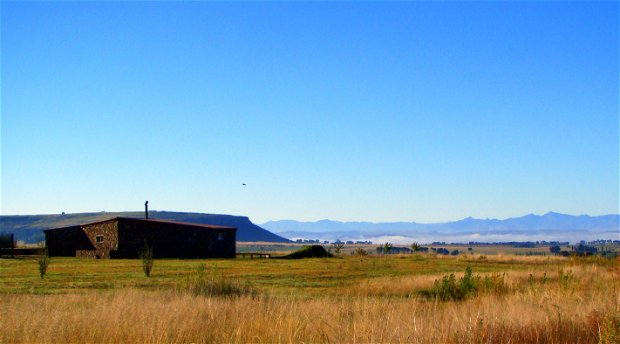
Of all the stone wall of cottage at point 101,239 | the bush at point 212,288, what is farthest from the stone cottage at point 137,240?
the bush at point 212,288

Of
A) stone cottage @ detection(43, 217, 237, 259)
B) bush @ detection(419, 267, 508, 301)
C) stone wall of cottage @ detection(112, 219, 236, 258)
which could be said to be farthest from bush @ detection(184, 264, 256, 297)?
stone cottage @ detection(43, 217, 237, 259)

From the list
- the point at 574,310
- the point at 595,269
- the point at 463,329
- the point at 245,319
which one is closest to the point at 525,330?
the point at 463,329

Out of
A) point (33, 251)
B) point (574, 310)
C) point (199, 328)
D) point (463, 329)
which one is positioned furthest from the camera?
point (33, 251)

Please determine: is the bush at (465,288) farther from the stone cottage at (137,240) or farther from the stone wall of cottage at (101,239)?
the stone wall of cottage at (101,239)

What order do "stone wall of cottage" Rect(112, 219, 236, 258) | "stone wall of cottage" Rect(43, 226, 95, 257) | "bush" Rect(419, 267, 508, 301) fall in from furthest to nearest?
"stone wall of cottage" Rect(43, 226, 95, 257) → "stone wall of cottage" Rect(112, 219, 236, 258) → "bush" Rect(419, 267, 508, 301)

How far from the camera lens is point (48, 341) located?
895 centimetres

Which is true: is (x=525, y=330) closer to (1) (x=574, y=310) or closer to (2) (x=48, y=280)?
(1) (x=574, y=310)

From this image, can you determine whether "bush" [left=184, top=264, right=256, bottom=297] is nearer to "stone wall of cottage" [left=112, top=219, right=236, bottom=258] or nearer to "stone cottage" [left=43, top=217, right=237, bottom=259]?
"stone wall of cottage" [left=112, top=219, right=236, bottom=258]

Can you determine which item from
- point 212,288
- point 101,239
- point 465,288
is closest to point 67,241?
point 101,239

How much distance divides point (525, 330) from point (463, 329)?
1233 millimetres

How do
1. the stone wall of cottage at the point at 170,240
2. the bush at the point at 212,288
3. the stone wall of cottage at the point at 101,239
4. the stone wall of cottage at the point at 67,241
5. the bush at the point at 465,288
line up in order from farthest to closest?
the stone wall of cottage at the point at 67,241
the stone wall of cottage at the point at 170,240
the stone wall of cottage at the point at 101,239
the bush at the point at 465,288
the bush at the point at 212,288

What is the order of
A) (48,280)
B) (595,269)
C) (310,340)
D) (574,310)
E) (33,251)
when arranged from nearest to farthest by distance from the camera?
(310,340)
(574,310)
(595,269)
(48,280)
(33,251)

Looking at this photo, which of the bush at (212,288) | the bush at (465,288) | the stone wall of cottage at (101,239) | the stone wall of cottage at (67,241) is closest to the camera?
the bush at (212,288)

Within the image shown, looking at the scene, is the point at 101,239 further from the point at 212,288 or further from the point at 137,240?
the point at 212,288
